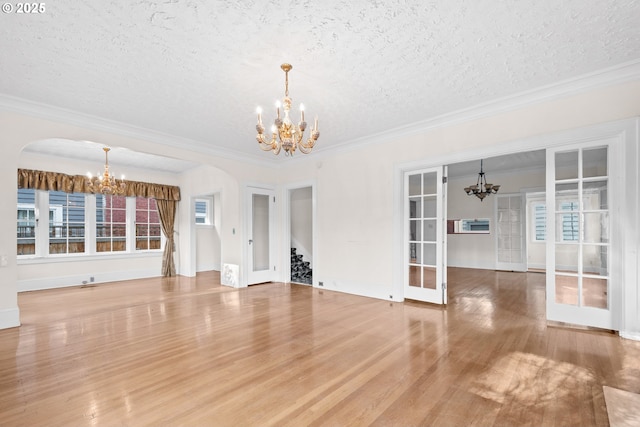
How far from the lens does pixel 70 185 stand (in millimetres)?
6617

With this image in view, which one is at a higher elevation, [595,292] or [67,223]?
[67,223]

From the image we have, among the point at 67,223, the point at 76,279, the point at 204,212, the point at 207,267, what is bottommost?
the point at 207,267

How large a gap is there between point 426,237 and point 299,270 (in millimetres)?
3611

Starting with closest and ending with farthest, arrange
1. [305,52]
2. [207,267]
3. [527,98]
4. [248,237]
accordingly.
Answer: [305,52], [527,98], [248,237], [207,267]

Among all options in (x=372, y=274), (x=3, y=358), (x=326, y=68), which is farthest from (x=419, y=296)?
(x=3, y=358)

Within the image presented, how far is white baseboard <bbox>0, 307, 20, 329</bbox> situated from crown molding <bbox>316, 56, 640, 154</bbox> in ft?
18.8

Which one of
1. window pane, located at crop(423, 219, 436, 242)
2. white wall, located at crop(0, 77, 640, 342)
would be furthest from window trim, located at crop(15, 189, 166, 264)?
window pane, located at crop(423, 219, 436, 242)

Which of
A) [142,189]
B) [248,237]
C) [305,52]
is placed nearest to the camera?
[305,52]

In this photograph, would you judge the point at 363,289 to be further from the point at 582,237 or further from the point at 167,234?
the point at 167,234

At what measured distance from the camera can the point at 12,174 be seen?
3.82 metres

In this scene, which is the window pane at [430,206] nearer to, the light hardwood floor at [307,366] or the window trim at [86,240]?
the light hardwood floor at [307,366]

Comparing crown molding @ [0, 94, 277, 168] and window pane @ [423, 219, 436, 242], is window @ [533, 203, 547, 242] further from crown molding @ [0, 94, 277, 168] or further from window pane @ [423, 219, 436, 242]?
crown molding @ [0, 94, 277, 168]

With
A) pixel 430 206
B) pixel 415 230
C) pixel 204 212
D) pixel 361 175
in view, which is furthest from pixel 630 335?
pixel 204 212

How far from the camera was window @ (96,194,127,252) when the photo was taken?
288 inches
